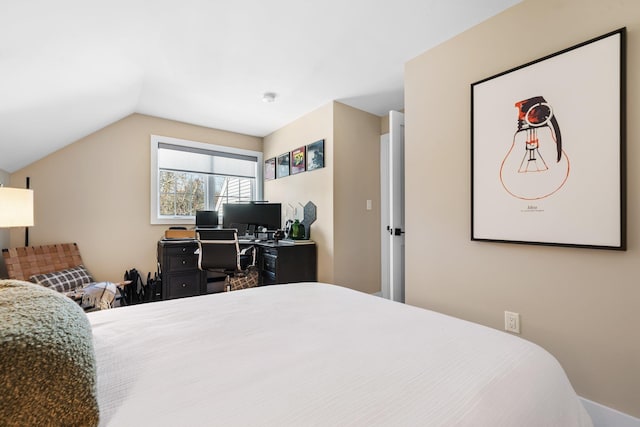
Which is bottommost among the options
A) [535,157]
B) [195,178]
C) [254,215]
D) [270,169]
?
[254,215]

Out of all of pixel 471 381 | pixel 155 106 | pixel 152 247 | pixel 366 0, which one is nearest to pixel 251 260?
pixel 152 247

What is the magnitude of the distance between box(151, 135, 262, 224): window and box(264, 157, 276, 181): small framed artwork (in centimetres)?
13

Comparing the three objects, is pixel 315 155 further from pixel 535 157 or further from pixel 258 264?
pixel 535 157

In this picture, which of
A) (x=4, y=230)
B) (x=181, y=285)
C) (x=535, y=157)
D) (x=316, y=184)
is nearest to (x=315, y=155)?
(x=316, y=184)

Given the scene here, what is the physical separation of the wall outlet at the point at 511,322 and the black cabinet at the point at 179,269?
118 inches

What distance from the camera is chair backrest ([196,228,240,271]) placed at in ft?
9.98

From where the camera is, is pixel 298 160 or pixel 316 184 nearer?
pixel 316 184

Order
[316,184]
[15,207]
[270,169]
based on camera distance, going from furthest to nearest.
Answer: [270,169]
[316,184]
[15,207]

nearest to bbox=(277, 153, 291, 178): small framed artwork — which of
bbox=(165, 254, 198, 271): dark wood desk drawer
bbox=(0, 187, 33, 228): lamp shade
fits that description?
bbox=(165, 254, 198, 271): dark wood desk drawer

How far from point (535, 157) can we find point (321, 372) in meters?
1.70

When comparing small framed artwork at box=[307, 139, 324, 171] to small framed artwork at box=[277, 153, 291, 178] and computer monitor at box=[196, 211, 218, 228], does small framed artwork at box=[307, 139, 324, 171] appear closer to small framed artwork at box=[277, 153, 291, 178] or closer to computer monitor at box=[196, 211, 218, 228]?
small framed artwork at box=[277, 153, 291, 178]

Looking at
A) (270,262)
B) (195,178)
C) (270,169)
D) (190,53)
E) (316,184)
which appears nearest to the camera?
(190,53)

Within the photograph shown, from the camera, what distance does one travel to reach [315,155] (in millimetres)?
3451

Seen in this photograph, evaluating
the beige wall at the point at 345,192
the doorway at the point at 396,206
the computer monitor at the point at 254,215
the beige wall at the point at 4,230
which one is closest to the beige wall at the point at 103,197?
the beige wall at the point at 4,230
